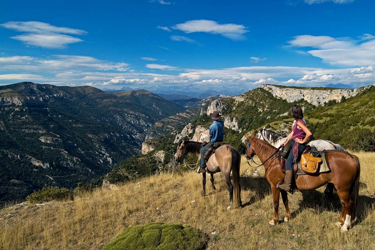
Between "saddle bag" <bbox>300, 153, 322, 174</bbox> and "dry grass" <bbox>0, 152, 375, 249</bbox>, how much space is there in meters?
1.68

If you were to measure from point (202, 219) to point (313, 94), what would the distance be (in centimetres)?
11923

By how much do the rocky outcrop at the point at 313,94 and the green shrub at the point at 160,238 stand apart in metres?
103

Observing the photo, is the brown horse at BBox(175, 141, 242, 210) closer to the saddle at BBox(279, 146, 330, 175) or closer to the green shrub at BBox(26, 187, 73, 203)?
the saddle at BBox(279, 146, 330, 175)

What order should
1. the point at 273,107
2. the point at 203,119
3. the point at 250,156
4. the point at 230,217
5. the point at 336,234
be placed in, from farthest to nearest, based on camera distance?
the point at 203,119
the point at 273,107
the point at 250,156
the point at 230,217
the point at 336,234

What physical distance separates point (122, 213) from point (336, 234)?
7.21 metres

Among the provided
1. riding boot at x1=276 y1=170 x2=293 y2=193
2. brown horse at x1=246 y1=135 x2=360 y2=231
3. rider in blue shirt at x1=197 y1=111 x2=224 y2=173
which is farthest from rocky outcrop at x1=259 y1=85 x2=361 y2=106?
riding boot at x1=276 y1=170 x2=293 y2=193

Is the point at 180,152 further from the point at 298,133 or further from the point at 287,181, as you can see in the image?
the point at 298,133

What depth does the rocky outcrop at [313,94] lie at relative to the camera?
88787 millimetres

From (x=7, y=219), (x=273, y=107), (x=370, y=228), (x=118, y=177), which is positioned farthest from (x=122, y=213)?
(x=273, y=107)

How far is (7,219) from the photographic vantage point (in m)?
8.50

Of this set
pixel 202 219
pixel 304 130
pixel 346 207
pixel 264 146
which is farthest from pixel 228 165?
pixel 346 207

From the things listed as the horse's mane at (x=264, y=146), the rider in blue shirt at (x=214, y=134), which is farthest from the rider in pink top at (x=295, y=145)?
the rider in blue shirt at (x=214, y=134)

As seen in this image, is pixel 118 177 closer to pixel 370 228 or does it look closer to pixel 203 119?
pixel 203 119

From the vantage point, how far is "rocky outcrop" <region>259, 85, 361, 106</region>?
88787 millimetres
